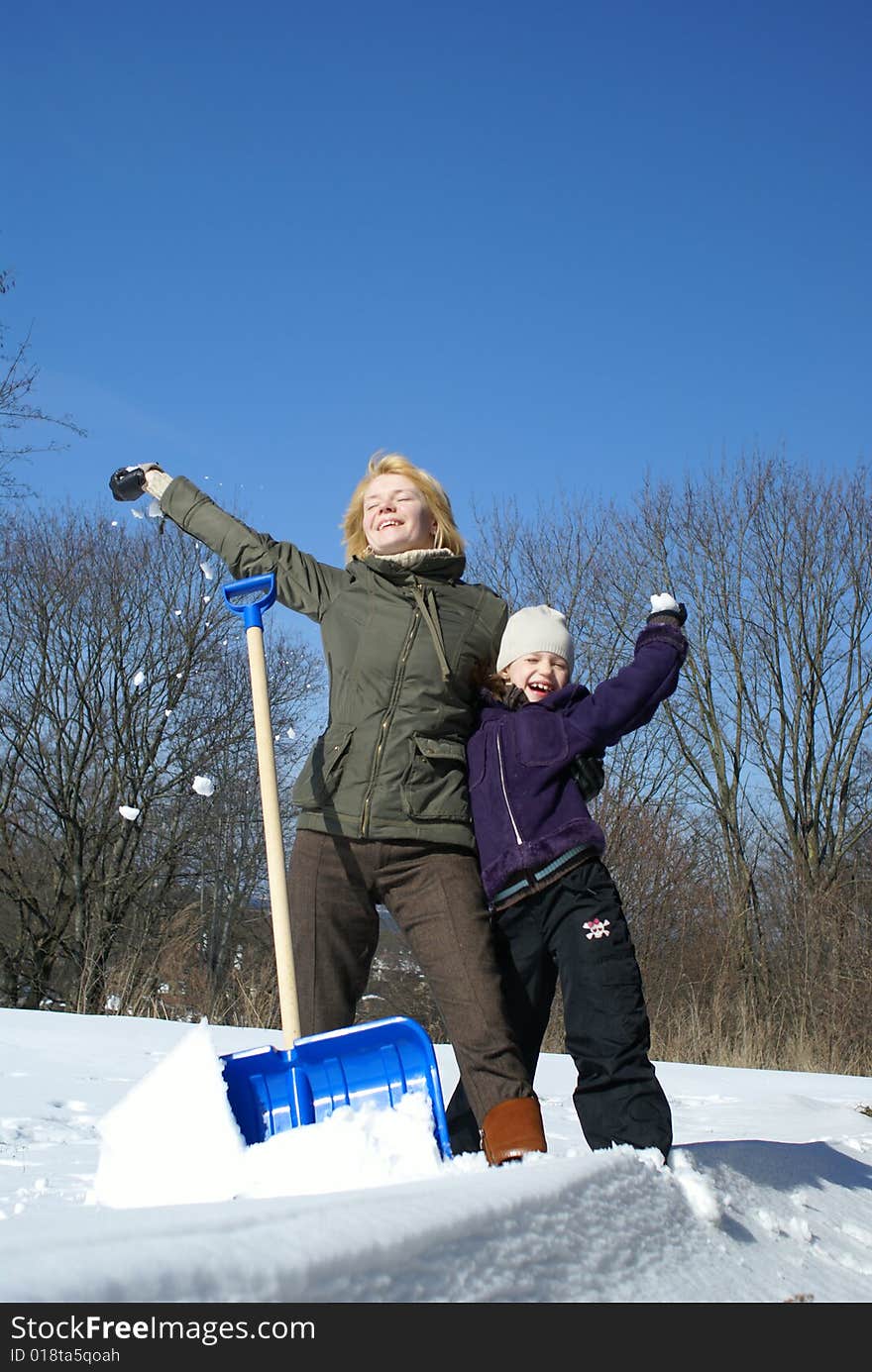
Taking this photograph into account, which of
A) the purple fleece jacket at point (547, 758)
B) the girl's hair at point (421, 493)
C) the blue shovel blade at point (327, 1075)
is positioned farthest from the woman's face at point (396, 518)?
the blue shovel blade at point (327, 1075)

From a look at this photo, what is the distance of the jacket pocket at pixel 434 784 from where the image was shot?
229 cm

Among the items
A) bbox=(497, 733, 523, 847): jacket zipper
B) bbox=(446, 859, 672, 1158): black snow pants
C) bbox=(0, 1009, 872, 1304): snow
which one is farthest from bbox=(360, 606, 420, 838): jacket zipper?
bbox=(0, 1009, 872, 1304): snow

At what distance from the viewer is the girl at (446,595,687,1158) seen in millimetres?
2152

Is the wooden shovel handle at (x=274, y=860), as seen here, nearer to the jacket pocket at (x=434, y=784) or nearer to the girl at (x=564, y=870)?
the jacket pocket at (x=434, y=784)

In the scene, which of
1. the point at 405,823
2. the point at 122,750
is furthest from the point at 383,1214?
the point at 122,750

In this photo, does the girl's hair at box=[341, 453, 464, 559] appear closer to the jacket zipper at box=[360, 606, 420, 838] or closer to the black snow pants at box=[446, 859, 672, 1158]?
the jacket zipper at box=[360, 606, 420, 838]

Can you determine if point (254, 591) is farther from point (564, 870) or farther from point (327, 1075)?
point (327, 1075)

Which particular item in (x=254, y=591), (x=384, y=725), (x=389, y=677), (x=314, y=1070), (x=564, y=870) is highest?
(x=254, y=591)

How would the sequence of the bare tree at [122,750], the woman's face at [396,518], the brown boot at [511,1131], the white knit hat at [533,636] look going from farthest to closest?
1. the bare tree at [122,750]
2. the woman's face at [396,518]
3. the white knit hat at [533,636]
4. the brown boot at [511,1131]

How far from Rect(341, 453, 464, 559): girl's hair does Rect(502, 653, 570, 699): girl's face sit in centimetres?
33

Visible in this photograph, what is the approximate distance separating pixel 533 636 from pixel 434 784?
41cm

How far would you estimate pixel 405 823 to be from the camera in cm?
227

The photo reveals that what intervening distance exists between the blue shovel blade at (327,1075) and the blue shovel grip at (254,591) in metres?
0.93

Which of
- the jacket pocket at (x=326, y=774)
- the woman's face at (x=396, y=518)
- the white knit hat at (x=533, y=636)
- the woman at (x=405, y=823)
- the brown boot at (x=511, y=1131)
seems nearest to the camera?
the brown boot at (x=511, y=1131)
